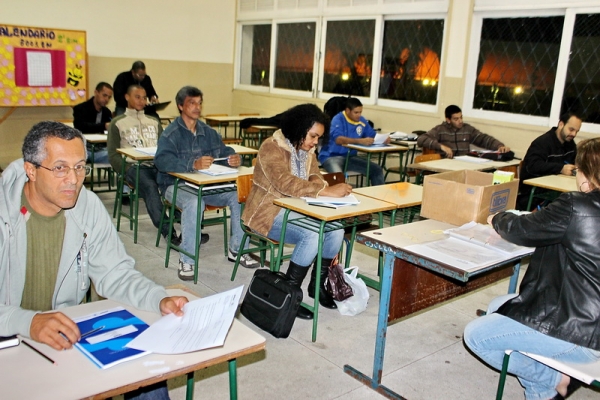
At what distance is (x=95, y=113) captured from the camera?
20.5 feet

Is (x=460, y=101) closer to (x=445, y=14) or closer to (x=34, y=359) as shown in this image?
(x=445, y=14)

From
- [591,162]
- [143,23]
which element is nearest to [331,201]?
[591,162]

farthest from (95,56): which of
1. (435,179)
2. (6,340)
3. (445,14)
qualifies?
(6,340)

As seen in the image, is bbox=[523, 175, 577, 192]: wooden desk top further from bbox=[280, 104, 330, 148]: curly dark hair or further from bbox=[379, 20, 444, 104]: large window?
bbox=[379, 20, 444, 104]: large window

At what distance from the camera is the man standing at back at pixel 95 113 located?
604 cm

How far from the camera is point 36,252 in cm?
168

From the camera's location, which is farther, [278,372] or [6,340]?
[278,372]

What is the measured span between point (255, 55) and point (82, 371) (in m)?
9.06

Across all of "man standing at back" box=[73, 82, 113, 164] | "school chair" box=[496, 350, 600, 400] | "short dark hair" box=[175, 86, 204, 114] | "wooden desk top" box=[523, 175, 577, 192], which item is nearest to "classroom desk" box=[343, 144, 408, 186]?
"wooden desk top" box=[523, 175, 577, 192]

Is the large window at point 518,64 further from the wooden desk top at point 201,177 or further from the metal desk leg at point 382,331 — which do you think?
the metal desk leg at point 382,331

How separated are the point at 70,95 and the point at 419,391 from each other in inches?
265

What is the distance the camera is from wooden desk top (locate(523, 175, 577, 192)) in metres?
4.21

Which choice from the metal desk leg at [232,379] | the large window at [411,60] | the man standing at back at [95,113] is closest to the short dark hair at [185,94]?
the man standing at back at [95,113]

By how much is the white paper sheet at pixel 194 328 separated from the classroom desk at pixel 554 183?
3366 mm
